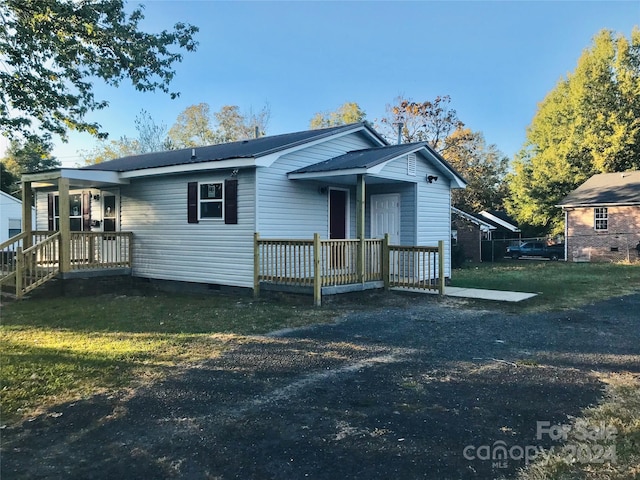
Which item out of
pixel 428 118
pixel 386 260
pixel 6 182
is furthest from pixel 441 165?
pixel 6 182

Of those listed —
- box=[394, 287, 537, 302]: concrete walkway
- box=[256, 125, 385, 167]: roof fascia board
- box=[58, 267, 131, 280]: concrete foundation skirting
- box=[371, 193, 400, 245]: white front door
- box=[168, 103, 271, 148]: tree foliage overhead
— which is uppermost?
box=[168, 103, 271, 148]: tree foliage overhead

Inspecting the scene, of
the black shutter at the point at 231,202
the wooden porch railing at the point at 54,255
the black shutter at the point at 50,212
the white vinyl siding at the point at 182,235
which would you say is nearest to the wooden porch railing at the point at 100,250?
the wooden porch railing at the point at 54,255

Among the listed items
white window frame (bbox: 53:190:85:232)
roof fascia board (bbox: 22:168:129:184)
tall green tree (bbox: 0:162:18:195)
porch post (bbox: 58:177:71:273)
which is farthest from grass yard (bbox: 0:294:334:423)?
tall green tree (bbox: 0:162:18:195)

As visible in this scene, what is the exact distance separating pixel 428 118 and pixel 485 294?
65.8ft

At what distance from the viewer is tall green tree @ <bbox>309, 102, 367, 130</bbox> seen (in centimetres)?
4297

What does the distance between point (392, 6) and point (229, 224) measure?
930 cm

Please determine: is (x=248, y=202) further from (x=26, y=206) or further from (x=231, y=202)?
(x=26, y=206)

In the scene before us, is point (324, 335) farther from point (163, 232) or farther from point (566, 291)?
point (566, 291)

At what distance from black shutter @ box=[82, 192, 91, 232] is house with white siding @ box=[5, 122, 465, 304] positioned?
30mm

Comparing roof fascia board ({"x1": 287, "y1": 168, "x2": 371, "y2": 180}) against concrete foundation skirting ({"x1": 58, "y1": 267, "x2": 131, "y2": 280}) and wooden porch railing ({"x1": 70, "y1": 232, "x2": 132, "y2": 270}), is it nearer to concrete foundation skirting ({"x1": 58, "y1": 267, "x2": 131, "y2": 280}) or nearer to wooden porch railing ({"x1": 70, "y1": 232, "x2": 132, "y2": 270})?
wooden porch railing ({"x1": 70, "y1": 232, "x2": 132, "y2": 270})

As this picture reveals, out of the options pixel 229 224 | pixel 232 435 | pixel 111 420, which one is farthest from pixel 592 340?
pixel 229 224

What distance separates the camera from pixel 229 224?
36.7 ft

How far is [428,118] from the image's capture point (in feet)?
95.8

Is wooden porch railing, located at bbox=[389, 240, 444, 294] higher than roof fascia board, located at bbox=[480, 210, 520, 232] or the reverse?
the reverse
